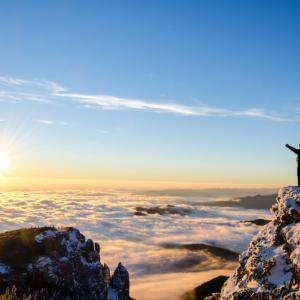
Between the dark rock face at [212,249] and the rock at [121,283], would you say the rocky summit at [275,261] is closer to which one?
the rock at [121,283]

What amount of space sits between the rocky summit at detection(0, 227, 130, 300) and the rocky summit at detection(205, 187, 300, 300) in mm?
18436

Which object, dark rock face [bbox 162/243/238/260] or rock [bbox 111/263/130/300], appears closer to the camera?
rock [bbox 111/263/130/300]

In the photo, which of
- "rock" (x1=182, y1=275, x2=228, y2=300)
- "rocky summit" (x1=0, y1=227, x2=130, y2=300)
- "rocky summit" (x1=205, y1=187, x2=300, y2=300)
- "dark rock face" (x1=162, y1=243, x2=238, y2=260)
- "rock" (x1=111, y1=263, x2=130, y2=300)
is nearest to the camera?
"rocky summit" (x1=205, y1=187, x2=300, y2=300)

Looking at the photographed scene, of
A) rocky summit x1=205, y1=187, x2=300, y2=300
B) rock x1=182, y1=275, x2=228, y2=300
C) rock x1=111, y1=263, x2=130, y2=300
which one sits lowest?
rock x1=182, y1=275, x2=228, y2=300

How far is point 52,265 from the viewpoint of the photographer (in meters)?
34.8

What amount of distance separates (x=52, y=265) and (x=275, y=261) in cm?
2313

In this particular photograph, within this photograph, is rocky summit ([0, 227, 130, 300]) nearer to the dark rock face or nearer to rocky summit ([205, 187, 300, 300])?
rocky summit ([205, 187, 300, 300])

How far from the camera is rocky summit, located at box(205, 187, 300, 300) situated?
14.8 meters

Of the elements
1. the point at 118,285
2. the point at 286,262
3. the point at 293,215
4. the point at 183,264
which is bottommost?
the point at 183,264

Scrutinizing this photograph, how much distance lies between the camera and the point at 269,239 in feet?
58.5

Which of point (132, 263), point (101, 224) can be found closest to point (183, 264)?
point (132, 263)

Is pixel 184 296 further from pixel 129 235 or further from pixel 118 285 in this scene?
pixel 129 235

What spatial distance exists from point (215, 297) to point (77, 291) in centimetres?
1603

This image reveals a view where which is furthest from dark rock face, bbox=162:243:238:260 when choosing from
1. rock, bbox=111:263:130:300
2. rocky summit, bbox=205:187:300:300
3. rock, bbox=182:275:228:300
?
rocky summit, bbox=205:187:300:300
